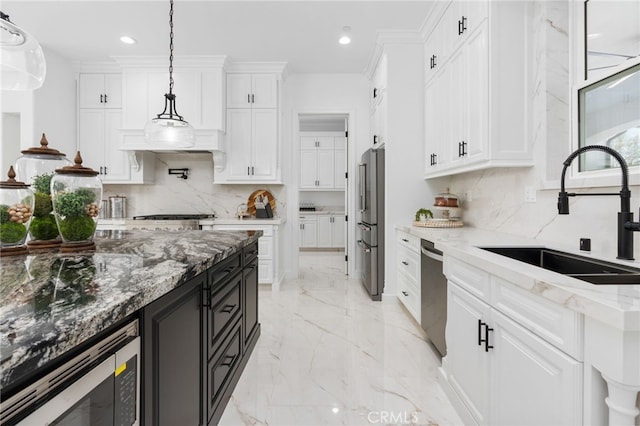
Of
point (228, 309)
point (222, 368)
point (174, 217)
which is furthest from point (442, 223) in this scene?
point (174, 217)

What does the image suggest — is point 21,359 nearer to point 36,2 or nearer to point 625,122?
point 625,122

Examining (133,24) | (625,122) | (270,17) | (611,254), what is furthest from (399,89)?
(133,24)

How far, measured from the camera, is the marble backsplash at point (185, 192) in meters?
4.68

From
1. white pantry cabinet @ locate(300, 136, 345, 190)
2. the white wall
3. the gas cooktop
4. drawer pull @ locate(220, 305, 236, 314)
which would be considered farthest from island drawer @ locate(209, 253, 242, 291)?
white pantry cabinet @ locate(300, 136, 345, 190)

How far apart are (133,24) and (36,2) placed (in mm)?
796

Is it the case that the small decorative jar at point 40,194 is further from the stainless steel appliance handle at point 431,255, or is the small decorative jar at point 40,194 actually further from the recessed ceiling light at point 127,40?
the recessed ceiling light at point 127,40

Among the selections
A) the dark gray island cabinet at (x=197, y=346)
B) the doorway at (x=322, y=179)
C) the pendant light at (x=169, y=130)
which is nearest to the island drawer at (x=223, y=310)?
the dark gray island cabinet at (x=197, y=346)

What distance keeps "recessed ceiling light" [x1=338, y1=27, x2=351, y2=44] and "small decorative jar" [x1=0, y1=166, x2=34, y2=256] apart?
3.23 m

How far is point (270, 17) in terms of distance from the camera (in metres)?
3.33

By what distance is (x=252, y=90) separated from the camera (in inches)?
173

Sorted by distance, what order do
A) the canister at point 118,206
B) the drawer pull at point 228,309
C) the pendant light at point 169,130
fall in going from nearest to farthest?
the drawer pull at point 228,309, the pendant light at point 169,130, the canister at point 118,206

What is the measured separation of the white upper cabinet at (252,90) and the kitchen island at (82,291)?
3031 millimetres

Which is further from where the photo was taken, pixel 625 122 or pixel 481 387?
pixel 625 122

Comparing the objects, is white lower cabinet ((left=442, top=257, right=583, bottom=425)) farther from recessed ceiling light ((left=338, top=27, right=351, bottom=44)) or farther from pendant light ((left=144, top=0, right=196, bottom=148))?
recessed ceiling light ((left=338, top=27, right=351, bottom=44))
